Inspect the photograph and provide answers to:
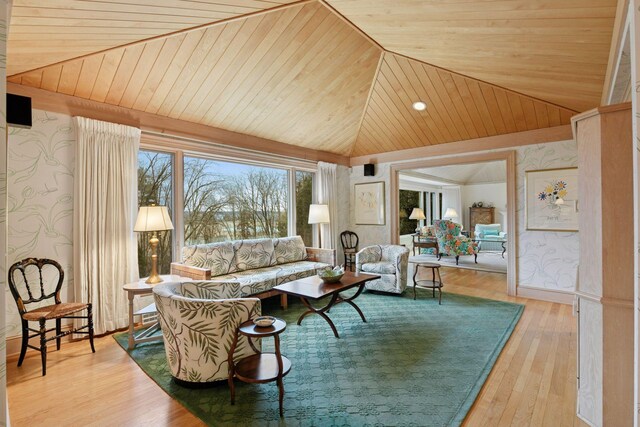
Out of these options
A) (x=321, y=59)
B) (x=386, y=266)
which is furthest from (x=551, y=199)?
(x=321, y=59)

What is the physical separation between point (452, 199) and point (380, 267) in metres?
8.38

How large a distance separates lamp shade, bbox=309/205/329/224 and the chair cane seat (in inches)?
135

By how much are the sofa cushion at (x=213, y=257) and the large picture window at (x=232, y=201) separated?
343 mm

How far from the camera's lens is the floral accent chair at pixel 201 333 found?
7.30 feet

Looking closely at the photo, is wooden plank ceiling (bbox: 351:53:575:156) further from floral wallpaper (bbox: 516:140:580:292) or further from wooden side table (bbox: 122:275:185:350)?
wooden side table (bbox: 122:275:185:350)

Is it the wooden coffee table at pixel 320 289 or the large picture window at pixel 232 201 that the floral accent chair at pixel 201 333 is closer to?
the wooden coffee table at pixel 320 289

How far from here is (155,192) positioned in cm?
408

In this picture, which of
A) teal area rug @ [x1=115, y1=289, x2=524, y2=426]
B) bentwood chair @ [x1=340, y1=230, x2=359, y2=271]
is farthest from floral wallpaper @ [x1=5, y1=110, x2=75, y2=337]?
bentwood chair @ [x1=340, y1=230, x2=359, y2=271]

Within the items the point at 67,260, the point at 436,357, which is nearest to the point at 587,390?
the point at 436,357

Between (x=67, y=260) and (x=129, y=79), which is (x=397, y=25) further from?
(x=67, y=260)

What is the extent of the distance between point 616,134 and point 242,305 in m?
2.40

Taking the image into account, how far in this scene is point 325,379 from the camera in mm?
2486

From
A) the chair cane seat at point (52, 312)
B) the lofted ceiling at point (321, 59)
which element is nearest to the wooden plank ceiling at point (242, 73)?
the lofted ceiling at point (321, 59)

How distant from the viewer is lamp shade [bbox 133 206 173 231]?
3.34 meters
